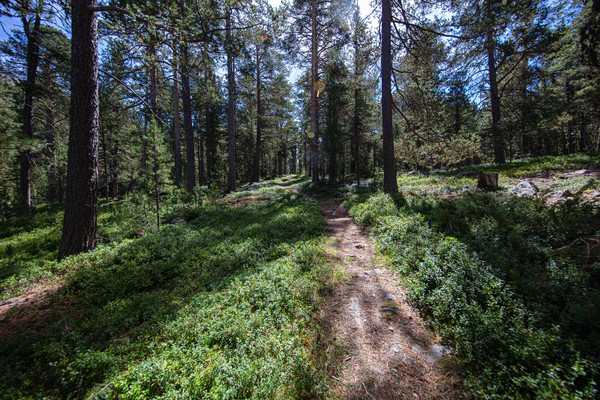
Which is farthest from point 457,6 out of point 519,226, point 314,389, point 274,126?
point 274,126

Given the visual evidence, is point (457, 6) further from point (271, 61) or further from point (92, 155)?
point (271, 61)

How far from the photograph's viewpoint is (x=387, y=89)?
10.0m

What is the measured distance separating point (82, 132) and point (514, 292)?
9.51 m

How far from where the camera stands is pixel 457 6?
8992 mm

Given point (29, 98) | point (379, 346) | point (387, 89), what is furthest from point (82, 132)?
point (29, 98)

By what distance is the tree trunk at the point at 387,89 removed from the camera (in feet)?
31.9

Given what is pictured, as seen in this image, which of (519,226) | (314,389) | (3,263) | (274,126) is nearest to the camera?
(314,389)

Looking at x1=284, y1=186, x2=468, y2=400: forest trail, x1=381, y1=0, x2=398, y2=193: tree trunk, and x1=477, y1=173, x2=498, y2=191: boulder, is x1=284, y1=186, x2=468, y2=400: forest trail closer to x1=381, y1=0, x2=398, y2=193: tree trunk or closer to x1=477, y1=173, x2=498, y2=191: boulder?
x1=381, y1=0, x2=398, y2=193: tree trunk

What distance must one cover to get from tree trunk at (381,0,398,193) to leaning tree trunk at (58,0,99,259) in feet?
34.8

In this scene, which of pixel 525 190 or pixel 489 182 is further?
pixel 489 182

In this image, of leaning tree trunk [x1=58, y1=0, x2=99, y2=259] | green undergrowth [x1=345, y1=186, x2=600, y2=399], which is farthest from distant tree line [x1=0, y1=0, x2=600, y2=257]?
green undergrowth [x1=345, y1=186, x2=600, y2=399]

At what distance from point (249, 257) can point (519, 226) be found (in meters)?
6.39

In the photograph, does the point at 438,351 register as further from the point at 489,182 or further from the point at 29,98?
the point at 29,98

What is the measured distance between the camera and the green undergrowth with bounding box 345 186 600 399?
2.15 m
